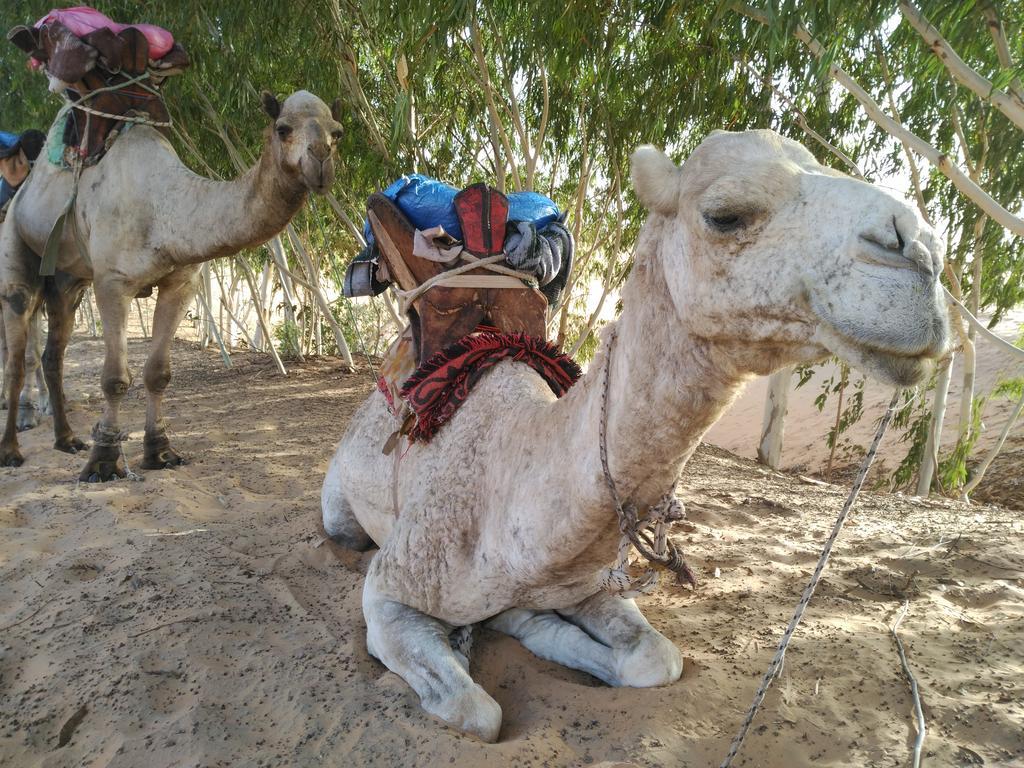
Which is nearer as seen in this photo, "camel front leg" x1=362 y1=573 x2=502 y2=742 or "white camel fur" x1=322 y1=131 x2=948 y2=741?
"white camel fur" x1=322 y1=131 x2=948 y2=741

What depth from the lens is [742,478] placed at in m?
5.41

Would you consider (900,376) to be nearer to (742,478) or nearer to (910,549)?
(910,549)

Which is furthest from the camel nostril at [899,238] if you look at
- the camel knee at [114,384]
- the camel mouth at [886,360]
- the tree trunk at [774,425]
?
the tree trunk at [774,425]

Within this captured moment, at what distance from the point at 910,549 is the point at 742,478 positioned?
6.97 ft

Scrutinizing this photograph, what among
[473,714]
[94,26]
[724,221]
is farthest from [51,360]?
[724,221]

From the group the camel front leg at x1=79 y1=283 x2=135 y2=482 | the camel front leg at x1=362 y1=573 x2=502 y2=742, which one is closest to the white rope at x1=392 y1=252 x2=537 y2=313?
the camel front leg at x1=362 y1=573 x2=502 y2=742

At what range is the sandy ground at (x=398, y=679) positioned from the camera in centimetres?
191

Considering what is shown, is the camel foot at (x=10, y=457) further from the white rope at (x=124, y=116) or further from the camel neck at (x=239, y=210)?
the white rope at (x=124, y=116)

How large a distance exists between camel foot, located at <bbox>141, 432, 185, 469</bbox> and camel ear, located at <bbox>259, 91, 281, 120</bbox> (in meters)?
2.45

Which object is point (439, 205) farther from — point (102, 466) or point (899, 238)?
point (102, 466)

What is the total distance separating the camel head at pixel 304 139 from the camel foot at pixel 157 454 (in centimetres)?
233

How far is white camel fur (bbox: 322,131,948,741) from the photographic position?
1.20m

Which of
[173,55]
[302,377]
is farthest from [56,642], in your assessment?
[302,377]

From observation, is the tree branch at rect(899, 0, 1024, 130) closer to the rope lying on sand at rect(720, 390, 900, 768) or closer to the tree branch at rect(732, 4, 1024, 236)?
the tree branch at rect(732, 4, 1024, 236)
